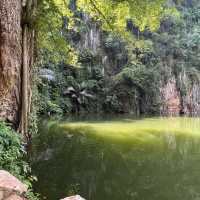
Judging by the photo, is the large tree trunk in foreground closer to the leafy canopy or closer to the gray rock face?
the leafy canopy

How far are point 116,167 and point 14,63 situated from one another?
11.0ft

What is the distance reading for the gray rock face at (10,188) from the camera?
11.4 ft

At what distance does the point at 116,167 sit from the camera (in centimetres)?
838

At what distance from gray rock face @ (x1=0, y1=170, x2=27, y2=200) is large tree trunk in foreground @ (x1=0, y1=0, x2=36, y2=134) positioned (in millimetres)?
2454

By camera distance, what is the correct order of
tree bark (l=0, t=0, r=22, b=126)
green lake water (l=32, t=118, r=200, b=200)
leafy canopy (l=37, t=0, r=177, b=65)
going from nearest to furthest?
tree bark (l=0, t=0, r=22, b=126), green lake water (l=32, t=118, r=200, b=200), leafy canopy (l=37, t=0, r=177, b=65)

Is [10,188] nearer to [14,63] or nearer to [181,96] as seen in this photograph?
[14,63]

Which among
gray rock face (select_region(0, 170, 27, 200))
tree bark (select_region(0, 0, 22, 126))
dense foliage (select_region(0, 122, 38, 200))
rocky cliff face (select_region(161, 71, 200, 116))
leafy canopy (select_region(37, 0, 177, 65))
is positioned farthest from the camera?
rocky cliff face (select_region(161, 71, 200, 116))

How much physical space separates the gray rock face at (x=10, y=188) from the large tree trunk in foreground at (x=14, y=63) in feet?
8.05

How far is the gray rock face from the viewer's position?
3.46 m

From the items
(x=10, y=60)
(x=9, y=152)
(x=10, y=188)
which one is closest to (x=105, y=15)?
(x=10, y=60)

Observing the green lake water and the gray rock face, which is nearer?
the gray rock face

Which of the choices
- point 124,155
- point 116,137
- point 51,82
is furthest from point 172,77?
point 124,155

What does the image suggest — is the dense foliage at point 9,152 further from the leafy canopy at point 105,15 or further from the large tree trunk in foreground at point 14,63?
the leafy canopy at point 105,15

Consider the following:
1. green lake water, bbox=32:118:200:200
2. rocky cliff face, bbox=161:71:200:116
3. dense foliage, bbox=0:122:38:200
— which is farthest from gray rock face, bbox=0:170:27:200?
rocky cliff face, bbox=161:71:200:116
